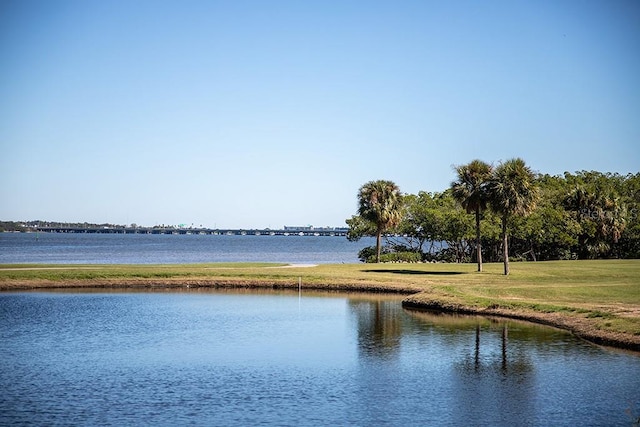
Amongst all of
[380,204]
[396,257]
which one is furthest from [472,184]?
[396,257]

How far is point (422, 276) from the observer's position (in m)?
66.8

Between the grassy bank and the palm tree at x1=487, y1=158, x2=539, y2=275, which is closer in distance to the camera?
the grassy bank

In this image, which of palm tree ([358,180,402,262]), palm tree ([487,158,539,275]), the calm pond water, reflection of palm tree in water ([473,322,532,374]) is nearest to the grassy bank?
the calm pond water

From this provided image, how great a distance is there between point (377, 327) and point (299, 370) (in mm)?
12966

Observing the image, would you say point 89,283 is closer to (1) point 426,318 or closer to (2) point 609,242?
(1) point 426,318

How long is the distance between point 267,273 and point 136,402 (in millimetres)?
42662

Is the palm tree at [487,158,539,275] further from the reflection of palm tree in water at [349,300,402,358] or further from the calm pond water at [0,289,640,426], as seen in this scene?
the calm pond water at [0,289,640,426]

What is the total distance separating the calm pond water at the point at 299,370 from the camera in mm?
23922

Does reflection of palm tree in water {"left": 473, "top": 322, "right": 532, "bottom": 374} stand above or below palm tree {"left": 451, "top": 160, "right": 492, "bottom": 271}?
below

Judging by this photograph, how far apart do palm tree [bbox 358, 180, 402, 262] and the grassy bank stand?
1032 cm

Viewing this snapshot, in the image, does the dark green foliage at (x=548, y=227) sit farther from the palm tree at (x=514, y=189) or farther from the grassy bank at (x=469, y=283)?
the palm tree at (x=514, y=189)

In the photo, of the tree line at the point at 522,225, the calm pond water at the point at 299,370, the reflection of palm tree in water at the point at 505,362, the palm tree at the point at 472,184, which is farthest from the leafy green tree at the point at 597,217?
the reflection of palm tree in water at the point at 505,362

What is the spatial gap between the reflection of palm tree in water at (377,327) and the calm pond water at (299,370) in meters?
0.19

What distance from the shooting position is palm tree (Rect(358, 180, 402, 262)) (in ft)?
292
